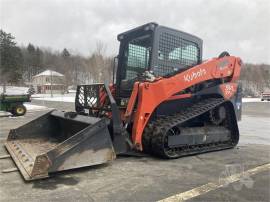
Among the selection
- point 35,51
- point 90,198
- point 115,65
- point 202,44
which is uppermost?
point 35,51

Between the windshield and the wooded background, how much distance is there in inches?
1419

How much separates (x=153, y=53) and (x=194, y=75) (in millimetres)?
945

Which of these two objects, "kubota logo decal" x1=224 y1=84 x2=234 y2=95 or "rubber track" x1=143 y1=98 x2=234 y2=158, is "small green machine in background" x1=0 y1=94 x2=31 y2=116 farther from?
"kubota logo decal" x1=224 y1=84 x2=234 y2=95

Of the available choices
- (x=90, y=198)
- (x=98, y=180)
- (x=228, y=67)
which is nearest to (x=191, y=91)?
(x=228, y=67)

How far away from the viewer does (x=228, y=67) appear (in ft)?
23.0

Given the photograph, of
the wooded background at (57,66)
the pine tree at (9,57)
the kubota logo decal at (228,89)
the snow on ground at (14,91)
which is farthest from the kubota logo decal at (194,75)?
the pine tree at (9,57)

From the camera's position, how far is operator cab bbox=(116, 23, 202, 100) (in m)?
6.02

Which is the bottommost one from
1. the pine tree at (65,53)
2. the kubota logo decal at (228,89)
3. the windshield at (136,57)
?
the kubota logo decal at (228,89)

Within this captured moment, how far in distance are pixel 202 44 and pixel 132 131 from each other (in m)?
2.84

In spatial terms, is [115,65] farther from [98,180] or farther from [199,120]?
[98,180]

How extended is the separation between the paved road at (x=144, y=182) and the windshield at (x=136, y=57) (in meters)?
2.00

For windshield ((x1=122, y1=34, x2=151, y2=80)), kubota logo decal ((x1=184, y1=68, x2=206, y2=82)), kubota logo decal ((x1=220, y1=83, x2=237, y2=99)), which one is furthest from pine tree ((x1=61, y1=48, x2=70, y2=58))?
kubota logo decal ((x1=184, y1=68, x2=206, y2=82))

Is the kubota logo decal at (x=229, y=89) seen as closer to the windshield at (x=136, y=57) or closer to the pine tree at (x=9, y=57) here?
the windshield at (x=136, y=57)

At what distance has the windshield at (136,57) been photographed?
6.50 m
